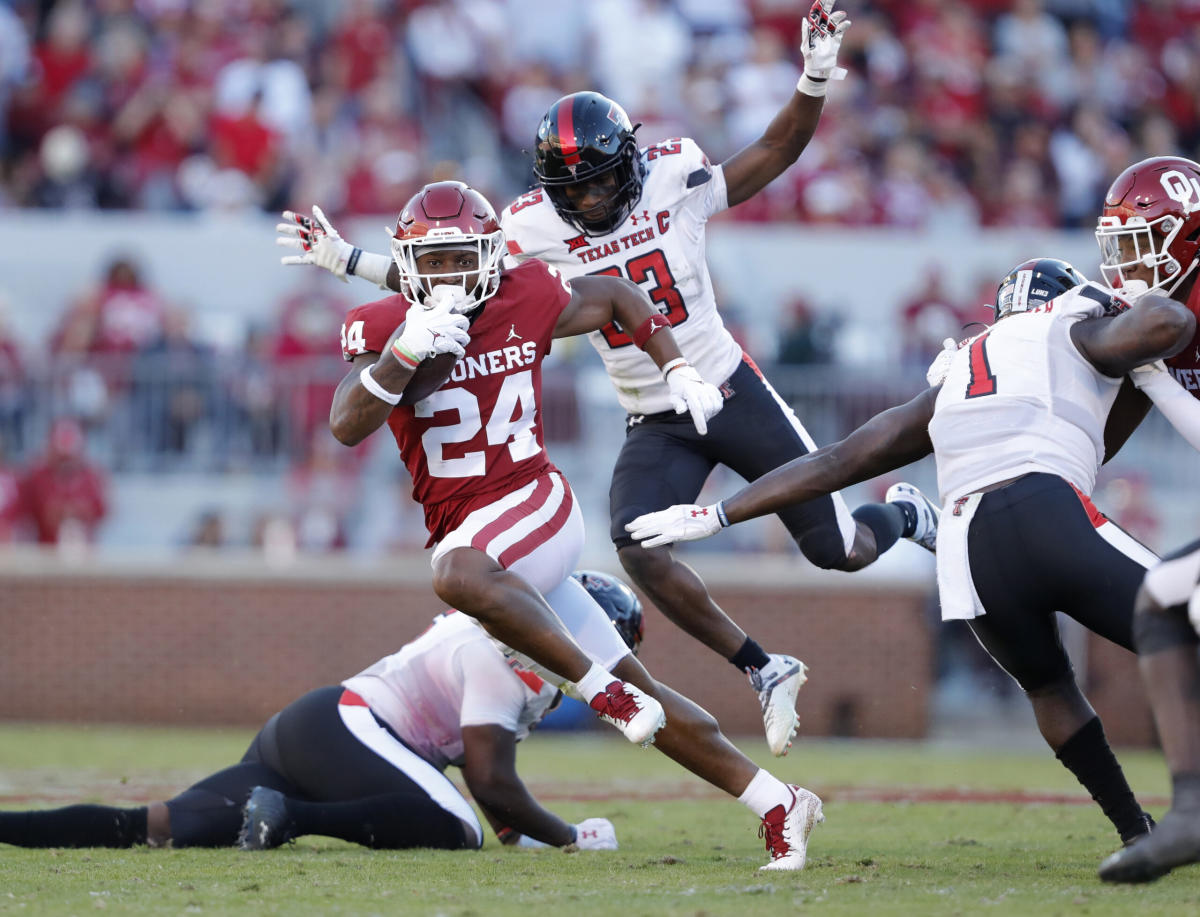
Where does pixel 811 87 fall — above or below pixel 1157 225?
above

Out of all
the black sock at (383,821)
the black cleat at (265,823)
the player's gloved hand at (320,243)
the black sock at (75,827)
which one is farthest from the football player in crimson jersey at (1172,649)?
the black sock at (75,827)

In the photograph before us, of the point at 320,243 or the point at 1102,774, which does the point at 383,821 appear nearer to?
the point at 320,243

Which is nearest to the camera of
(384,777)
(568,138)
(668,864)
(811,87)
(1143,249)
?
(1143,249)

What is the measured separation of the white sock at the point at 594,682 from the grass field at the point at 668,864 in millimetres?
575

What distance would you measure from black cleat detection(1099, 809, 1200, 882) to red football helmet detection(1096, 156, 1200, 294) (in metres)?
1.98

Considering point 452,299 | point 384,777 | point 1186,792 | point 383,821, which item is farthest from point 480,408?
point 1186,792

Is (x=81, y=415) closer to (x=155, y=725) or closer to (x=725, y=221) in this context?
(x=155, y=725)

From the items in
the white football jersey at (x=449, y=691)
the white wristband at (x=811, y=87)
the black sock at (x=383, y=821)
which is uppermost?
the white wristband at (x=811, y=87)

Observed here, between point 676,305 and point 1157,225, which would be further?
point 676,305

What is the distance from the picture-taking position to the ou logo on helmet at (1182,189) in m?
5.26

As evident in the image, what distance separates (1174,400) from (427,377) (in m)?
2.37

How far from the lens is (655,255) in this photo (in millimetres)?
6477

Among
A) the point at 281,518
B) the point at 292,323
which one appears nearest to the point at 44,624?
the point at 281,518

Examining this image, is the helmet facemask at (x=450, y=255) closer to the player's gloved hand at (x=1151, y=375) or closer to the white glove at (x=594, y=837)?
the white glove at (x=594, y=837)
